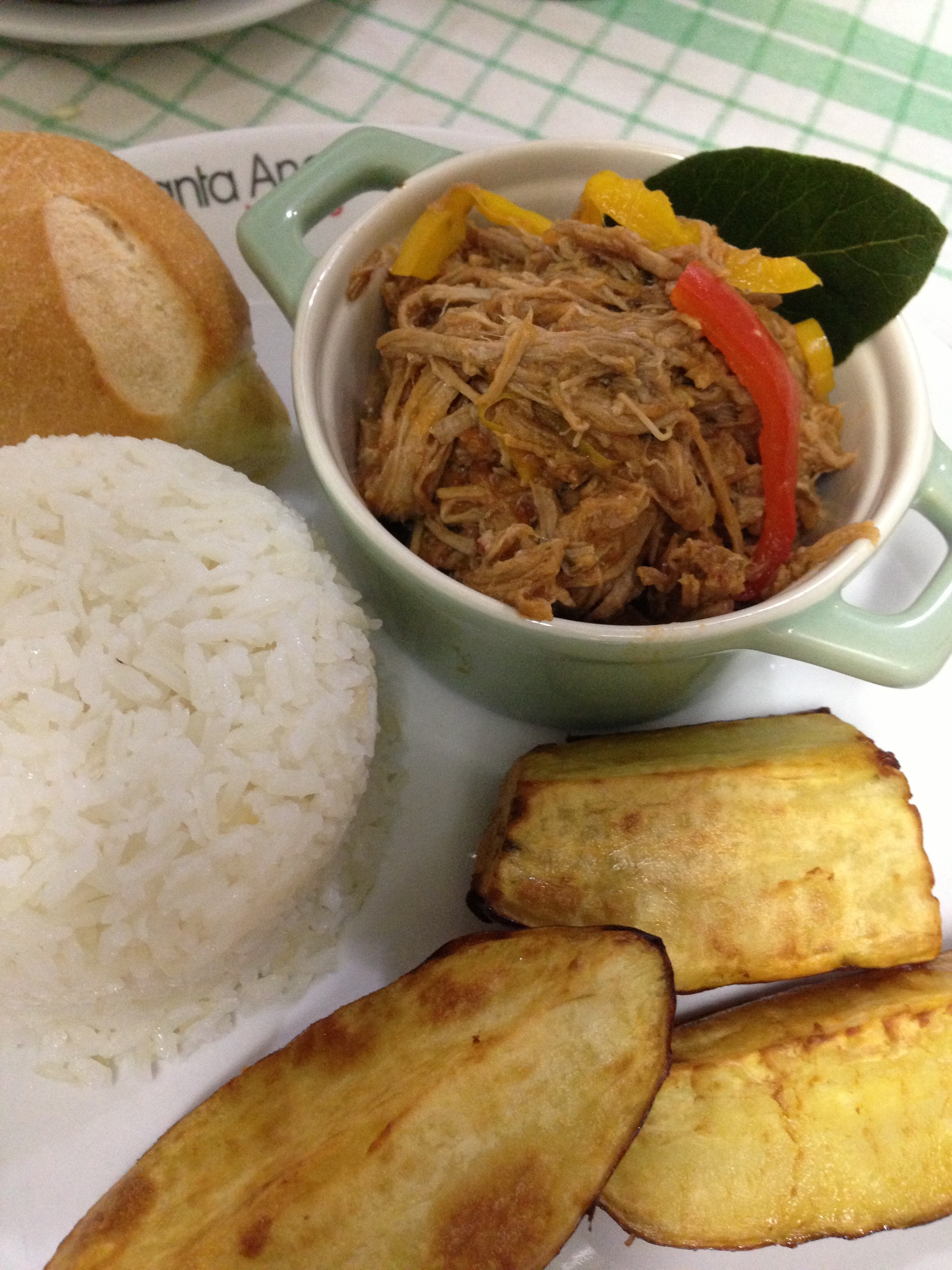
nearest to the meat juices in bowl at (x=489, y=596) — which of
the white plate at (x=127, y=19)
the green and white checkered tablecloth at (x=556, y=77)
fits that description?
the green and white checkered tablecloth at (x=556, y=77)

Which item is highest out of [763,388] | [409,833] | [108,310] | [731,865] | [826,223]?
[826,223]

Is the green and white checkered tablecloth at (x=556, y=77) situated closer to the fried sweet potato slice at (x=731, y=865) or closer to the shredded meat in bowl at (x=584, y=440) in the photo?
the shredded meat in bowl at (x=584, y=440)

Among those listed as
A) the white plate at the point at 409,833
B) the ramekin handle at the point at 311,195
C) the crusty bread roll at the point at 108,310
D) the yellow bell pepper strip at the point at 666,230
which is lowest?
the white plate at the point at 409,833

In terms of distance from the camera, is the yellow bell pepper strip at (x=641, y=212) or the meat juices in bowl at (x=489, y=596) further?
the yellow bell pepper strip at (x=641, y=212)

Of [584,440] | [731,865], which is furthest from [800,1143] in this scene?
[584,440]

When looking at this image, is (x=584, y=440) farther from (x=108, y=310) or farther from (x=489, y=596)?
(x=108, y=310)

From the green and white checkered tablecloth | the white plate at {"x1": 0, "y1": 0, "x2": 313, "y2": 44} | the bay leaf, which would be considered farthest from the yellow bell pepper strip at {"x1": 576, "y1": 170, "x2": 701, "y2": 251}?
the white plate at {"x1": 0, "y1": 0, "x2": 313, "y2": 44}
